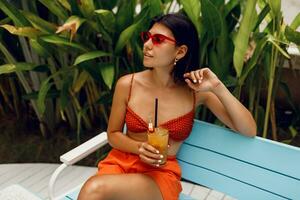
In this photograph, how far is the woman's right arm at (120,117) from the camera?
183 cm

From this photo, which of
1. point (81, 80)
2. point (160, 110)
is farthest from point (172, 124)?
point (81, 80)

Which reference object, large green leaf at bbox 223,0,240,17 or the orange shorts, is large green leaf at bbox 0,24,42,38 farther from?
large green leaf at bbox 223,0,240,17

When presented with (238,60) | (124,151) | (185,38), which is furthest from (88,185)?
(238,60)

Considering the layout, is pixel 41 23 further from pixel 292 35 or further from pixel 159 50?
pixel 292 35

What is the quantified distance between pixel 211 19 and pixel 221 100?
0.48m

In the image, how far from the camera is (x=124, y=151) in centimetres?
187

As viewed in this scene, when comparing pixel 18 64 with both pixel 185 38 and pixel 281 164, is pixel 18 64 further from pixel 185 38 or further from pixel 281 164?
pixel 281 164

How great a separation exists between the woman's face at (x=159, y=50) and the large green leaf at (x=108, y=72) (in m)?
0.58

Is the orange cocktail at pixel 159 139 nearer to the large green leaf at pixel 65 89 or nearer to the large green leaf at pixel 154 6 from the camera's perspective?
the large green leaf at pixel 154 6

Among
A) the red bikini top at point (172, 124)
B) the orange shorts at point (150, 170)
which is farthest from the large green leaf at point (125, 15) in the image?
the orange shorts at point (150, 170)

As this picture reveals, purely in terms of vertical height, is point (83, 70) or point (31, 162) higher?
point (83, 70)

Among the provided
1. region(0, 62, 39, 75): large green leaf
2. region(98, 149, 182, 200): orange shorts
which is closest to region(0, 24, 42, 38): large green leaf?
region(0, 62, 39, 75): large green leaf

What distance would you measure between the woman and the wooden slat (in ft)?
0.20

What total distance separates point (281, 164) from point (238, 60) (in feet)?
1.73
